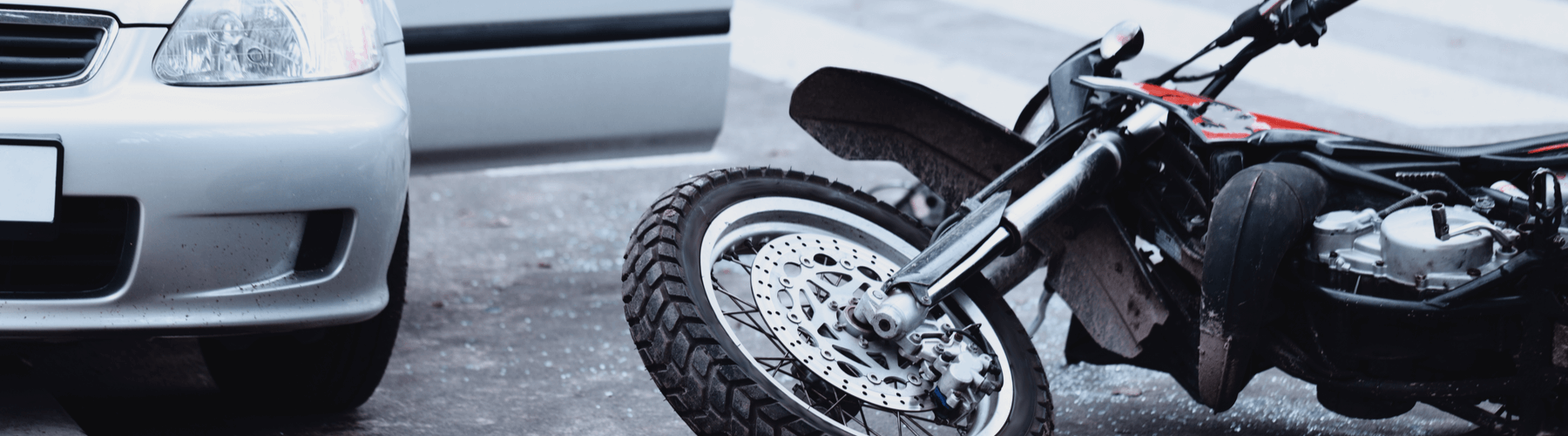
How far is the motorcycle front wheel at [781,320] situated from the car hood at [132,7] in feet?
2.63

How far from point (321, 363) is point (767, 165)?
7.58ft

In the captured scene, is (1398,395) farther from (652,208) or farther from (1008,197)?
(652,208)

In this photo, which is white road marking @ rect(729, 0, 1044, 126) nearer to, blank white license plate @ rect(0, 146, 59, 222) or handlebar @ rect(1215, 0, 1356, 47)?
handlebar @ rect(1215, 0, 1356, 47)

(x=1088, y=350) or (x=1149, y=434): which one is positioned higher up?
(x=1088, y=350)

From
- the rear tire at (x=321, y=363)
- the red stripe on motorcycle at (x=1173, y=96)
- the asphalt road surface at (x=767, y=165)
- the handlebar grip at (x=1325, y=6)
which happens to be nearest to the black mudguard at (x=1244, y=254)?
the red stripe on motorcycle at (x=1173, y=96)

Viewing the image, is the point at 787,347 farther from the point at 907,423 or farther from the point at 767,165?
the point at 767,165

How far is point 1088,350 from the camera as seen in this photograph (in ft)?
8.38

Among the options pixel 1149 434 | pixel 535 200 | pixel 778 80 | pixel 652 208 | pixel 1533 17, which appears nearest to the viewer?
Result: pixel 652 208

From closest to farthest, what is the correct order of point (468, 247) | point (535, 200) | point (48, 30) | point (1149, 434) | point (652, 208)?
point (48, 30) < point (652, 208) < point (1149, 434) < point (468, 247) < point (535, 200)

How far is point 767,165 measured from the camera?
4641 millimetres

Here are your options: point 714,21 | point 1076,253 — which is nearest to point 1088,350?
point 1076,253

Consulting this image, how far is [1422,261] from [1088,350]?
27.5 inches

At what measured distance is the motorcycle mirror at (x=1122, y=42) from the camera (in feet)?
8.01

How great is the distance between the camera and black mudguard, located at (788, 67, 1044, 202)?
2.38m
